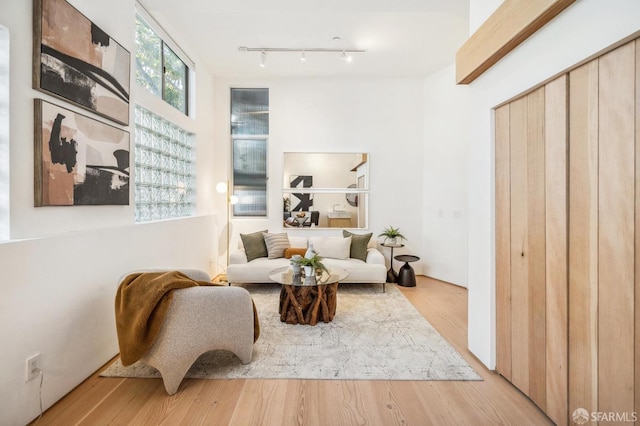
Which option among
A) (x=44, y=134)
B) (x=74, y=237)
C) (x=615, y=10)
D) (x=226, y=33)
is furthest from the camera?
(x=226, y=33)

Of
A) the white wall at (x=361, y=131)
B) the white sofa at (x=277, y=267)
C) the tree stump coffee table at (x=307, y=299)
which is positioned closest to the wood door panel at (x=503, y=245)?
the tree stump coffee table at (x=307, y=299)

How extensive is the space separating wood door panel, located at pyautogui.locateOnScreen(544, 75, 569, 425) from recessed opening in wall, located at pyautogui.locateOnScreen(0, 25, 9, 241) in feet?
9.90

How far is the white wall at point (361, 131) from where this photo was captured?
489 centimetres

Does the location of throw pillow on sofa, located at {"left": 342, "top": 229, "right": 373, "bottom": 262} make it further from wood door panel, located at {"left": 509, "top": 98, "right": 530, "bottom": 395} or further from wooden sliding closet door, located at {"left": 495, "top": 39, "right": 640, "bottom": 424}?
wood door panel, located at {"left": 509, "top": 98, "right": 530, "bottom": 395}

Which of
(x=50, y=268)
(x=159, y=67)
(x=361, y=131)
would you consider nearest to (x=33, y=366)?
(x=50, y=268)

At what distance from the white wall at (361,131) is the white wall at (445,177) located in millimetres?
158

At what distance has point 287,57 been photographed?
4152 millimetres

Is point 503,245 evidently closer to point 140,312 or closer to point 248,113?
point 140,312

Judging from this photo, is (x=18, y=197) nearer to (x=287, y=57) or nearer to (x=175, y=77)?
(x=175, y=77)

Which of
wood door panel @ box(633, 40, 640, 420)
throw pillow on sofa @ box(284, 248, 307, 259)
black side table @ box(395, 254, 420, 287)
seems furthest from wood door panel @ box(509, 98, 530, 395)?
throw pillow on sofa @ box(284, 248, 307, 259)

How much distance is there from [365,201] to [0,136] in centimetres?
419

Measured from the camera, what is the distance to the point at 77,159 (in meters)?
2.01

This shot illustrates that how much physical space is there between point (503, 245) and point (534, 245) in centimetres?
27

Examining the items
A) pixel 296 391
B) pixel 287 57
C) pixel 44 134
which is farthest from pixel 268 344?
pixel 287 57
